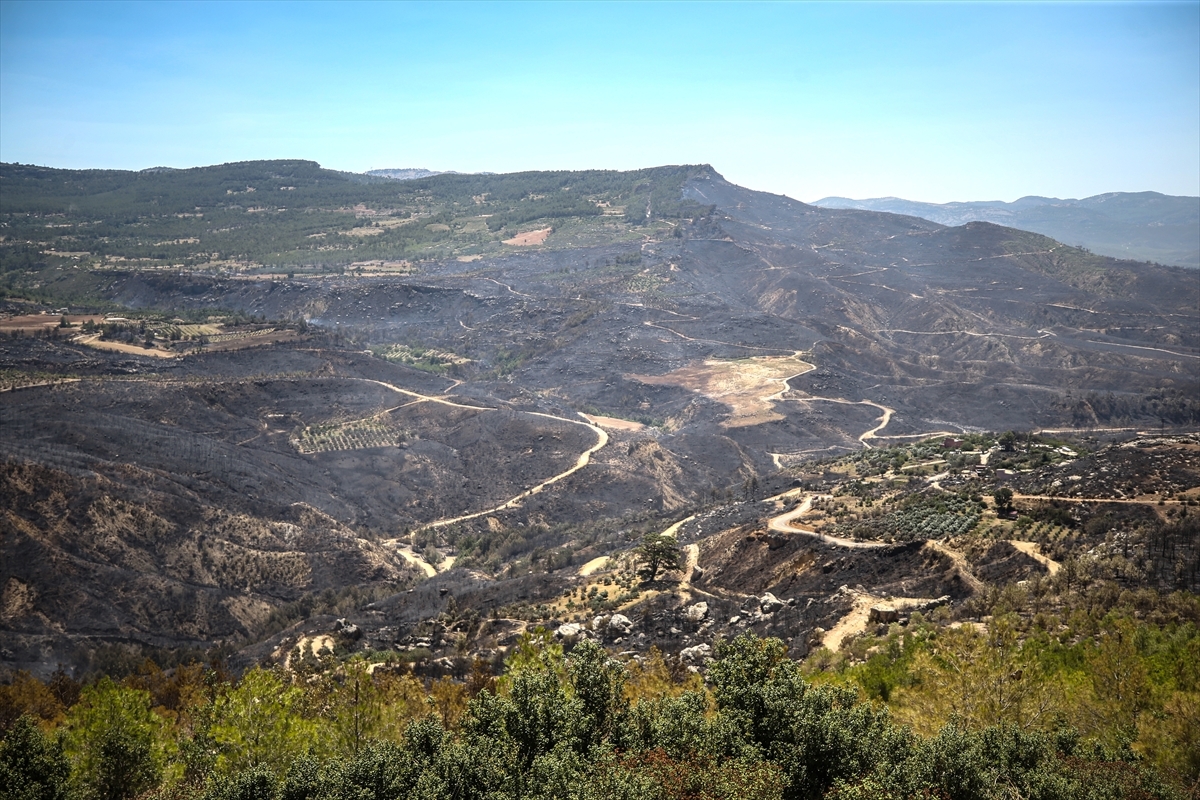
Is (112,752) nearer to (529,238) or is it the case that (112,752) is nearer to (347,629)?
(347,629)

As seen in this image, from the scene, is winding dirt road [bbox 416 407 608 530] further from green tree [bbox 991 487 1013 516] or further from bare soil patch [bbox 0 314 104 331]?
bare soil patch [bbox 0 314 104 331]

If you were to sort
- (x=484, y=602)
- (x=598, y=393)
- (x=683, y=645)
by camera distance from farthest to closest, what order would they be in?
1. (x=598, y=393)
2. (x=484, y=602)
3. (x=683, y=645)

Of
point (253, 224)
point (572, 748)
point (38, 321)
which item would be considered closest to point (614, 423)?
point (38, 321)

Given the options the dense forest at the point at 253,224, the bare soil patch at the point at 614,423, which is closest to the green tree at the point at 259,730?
the bare soil patch at the point at 614,423

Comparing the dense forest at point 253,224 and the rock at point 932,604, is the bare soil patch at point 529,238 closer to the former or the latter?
the dense forest at point 253,224

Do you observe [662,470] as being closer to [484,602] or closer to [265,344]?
[484,602]

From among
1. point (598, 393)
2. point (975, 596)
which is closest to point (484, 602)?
point (975, 596)
